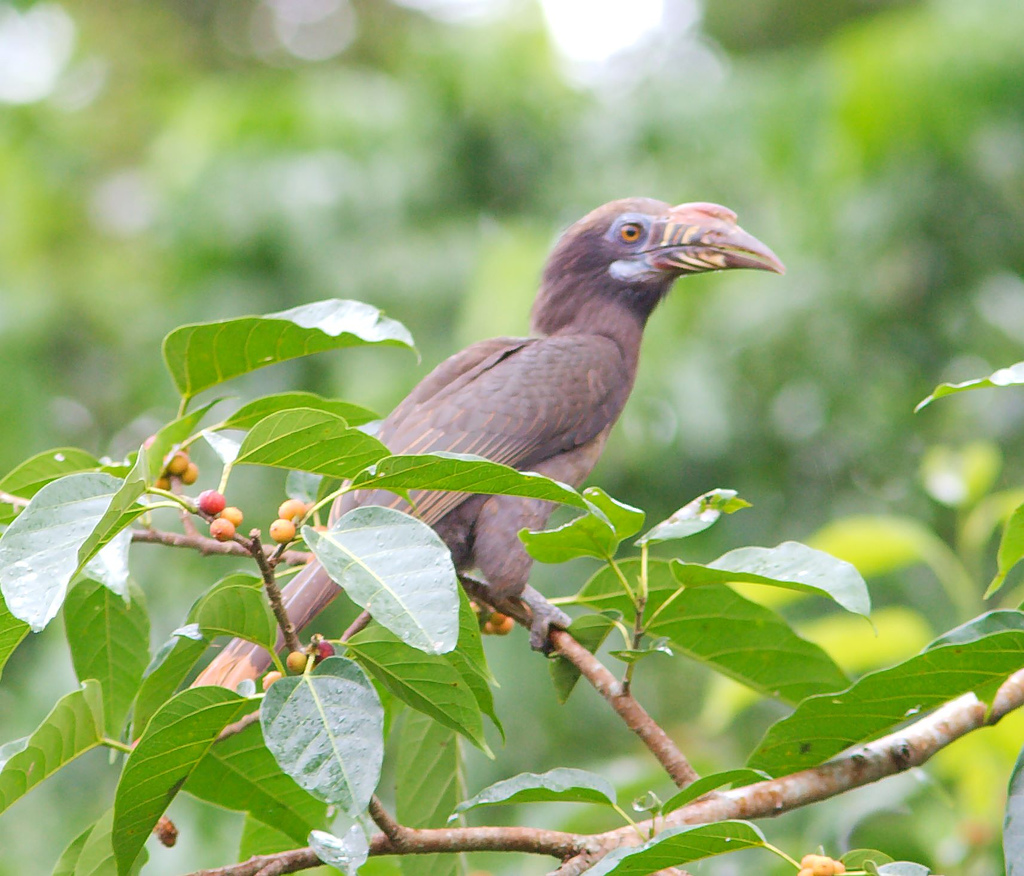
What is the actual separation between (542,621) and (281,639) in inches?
17.4

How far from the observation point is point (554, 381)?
103 inches

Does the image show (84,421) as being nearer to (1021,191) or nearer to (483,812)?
(483,812)

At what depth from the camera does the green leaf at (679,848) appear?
4.02 feet

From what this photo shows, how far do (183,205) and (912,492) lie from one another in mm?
3160

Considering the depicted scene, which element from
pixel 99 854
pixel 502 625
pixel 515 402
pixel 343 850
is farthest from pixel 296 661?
pixel 515 402

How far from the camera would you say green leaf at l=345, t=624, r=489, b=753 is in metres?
1.41

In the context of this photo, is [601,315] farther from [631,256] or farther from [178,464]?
[178,464]

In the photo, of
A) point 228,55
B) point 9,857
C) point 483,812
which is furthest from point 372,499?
point 228,55

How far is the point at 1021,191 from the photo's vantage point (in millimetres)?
4461

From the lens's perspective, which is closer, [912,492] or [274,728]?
[274,728]

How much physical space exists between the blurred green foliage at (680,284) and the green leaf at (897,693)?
2227 millimetres

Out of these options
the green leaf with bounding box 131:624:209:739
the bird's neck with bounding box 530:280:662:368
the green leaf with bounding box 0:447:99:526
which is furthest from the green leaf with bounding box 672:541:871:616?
the bird's neck with bounding box 530:280:662:368

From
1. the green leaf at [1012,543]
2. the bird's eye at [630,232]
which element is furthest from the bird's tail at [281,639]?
the bird's eye at [630,232]

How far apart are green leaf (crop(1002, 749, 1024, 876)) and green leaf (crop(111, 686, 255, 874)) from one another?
853 millimetres
